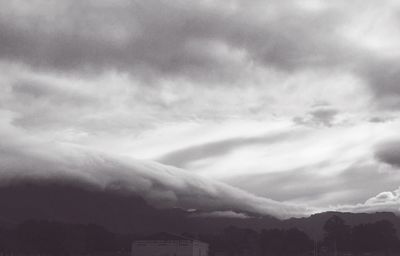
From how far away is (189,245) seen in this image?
196 metres

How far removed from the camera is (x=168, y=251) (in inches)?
7790

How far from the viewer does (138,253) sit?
198125 millimetres

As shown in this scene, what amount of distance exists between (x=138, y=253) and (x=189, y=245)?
18.4 m

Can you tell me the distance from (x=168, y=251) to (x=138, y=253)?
34.9 feet

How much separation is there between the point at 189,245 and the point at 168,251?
26.1ft
